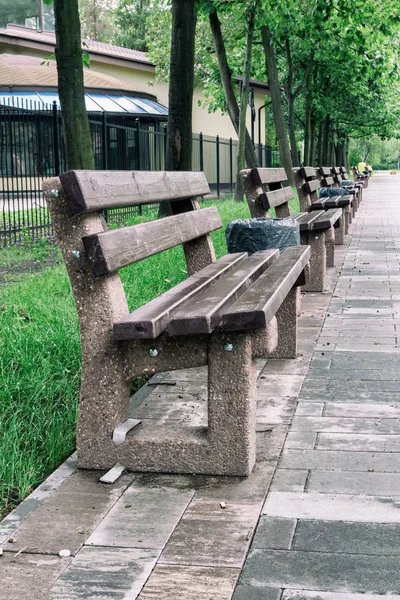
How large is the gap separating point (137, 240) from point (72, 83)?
27.2 feet

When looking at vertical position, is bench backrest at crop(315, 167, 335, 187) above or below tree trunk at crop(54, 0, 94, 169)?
below

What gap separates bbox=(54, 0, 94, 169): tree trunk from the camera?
1145cm

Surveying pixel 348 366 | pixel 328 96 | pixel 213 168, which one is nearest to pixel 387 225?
pixel 348 366

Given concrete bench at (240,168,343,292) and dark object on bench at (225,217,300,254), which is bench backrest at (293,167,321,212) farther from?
dark object on bench at (225,217,300,254)

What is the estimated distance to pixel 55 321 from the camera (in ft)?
18.6

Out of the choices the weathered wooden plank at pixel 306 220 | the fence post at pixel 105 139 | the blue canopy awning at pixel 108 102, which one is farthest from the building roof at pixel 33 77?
the weathered wooden plank at pixel 306 220

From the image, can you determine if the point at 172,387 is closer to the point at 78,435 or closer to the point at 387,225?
the point at 78,435

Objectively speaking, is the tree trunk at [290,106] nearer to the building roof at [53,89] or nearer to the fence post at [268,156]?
the building roof at [53,89]

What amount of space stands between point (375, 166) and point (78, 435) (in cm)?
13718

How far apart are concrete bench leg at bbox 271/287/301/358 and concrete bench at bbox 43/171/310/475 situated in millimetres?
1715

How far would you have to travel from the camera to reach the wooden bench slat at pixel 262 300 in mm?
3352

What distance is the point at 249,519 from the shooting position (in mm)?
3127

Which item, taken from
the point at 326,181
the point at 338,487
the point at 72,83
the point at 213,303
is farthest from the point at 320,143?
the point at 338,487

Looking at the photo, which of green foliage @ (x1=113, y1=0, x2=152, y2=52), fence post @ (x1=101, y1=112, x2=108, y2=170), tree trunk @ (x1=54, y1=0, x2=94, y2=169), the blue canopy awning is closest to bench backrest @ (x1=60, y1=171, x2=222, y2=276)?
tree trunk @ (x1=54, y1=0, x2=94, y2=169)
